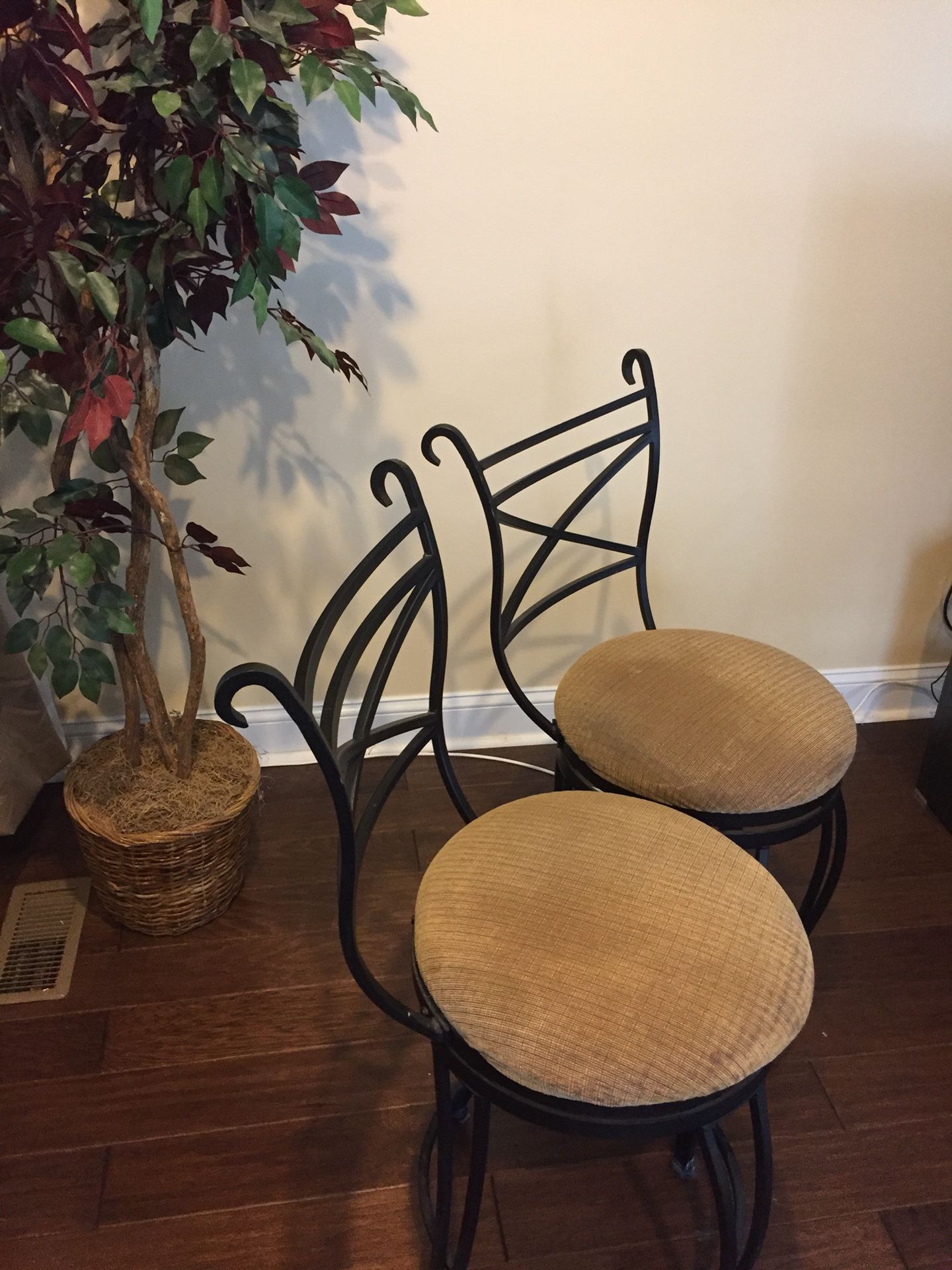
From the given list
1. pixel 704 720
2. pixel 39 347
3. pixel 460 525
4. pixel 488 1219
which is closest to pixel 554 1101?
pixel 488 1219

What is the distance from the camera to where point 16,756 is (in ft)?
5.84

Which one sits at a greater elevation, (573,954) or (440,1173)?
(573,954)

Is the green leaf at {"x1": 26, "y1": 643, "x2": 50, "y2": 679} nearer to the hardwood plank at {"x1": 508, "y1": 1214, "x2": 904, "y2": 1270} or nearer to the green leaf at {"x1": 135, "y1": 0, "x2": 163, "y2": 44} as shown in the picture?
the green leaf at {"x1": 135, "y1": 0, "x2": 163, "y2": 44}

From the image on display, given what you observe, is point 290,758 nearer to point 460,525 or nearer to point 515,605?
point 460,525

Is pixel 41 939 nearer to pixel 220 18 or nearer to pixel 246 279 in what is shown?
pixel 246 279

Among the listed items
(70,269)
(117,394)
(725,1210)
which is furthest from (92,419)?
(725,1210)

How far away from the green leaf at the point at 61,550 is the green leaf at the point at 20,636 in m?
0.15

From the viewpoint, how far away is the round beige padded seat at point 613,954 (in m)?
0.92

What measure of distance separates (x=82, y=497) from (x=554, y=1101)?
99cm

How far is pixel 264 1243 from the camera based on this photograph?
1.26 metres

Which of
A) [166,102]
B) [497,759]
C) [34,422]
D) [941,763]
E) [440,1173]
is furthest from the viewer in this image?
[497,759]

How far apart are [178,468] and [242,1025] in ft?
2.88

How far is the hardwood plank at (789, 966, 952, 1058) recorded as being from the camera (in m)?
1.52

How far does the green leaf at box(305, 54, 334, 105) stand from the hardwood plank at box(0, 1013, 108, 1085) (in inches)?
53.9
